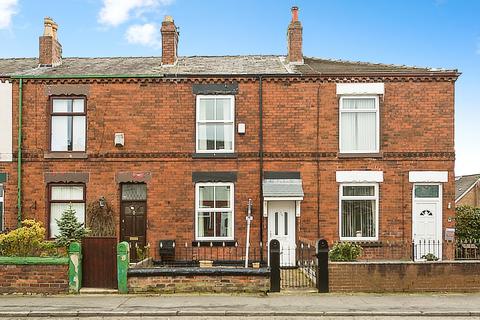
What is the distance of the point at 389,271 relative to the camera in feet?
50.4

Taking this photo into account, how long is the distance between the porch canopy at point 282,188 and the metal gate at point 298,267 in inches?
48.2

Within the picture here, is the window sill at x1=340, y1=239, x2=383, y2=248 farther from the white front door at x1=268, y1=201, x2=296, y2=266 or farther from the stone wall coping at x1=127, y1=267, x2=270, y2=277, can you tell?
the stone wall coping at x1=127, y1=267, x2=270, y2=277

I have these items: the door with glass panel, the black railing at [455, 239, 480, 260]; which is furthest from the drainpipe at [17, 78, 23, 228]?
the black railing at [455, 239, 480, 260]

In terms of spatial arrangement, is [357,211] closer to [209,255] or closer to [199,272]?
[209,255]

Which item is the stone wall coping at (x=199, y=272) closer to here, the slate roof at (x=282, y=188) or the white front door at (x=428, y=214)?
the slate roof at (x=282, y=188)

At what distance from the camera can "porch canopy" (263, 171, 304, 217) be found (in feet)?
64.8

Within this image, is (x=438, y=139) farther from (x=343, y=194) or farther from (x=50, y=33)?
(x=50, y=33)

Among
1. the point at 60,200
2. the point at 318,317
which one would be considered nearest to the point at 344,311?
the point at 318,317

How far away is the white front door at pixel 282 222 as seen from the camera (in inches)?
803

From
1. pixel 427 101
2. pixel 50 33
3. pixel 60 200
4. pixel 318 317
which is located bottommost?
pixel 318 317

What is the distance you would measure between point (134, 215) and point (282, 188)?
5086 millimetres

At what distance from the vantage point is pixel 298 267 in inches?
757

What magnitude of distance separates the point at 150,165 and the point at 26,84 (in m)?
5.09

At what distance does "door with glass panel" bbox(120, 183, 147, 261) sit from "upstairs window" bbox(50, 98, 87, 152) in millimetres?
2228
